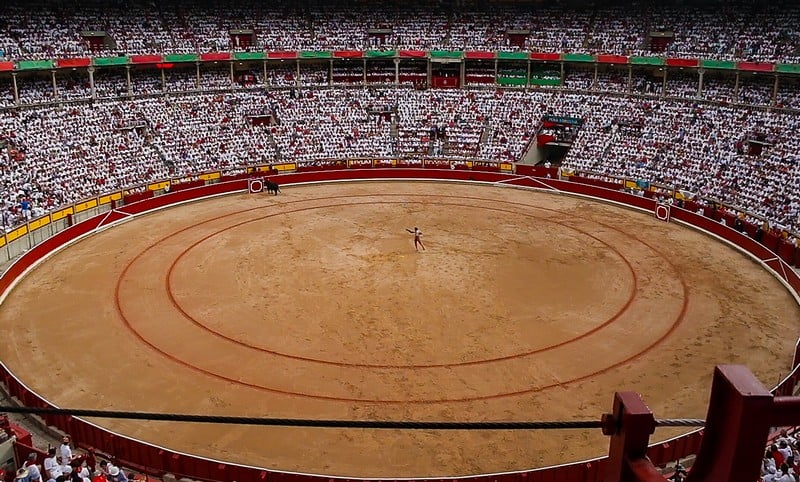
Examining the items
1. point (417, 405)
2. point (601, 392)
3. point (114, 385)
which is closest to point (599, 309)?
point (601, 392)

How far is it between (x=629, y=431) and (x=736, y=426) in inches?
28.4

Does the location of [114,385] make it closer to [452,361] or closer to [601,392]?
[452,361]

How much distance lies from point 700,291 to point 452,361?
14.2m

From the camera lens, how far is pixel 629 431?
4.81 metres

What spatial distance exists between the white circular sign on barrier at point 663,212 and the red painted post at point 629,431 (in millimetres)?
43216

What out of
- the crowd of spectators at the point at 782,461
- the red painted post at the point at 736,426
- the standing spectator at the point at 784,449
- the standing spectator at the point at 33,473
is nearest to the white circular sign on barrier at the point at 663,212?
the crowd of spectators at the point at 782,461

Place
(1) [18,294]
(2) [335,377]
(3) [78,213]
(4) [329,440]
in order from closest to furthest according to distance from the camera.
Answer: (4) [329,440] < (2) [335,377] < (1) [18,294] < (3) [78,213]

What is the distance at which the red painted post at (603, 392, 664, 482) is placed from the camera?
475 centimetres

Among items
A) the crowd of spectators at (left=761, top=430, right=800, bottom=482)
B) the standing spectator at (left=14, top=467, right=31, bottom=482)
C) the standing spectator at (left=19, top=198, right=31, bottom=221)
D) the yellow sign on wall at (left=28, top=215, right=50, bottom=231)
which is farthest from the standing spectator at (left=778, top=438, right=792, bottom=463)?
the standing spectator at (left=19, top=198, right=31, bottom=221)

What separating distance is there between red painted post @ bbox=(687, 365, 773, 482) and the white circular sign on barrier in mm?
43438

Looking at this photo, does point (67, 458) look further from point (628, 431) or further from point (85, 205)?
point (85, 205)

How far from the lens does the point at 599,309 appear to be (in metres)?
31.2

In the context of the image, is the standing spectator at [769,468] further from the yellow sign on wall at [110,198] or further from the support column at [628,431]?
the yellow sign on wall at [110,198]

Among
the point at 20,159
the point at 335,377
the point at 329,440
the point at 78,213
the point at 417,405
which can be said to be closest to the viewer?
A: the point at 329,440
